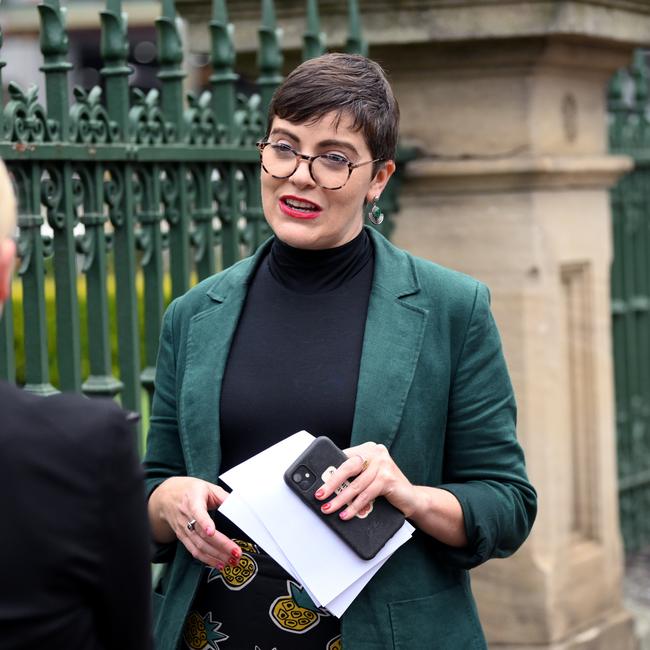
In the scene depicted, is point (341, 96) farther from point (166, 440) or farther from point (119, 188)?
point (119, 188)

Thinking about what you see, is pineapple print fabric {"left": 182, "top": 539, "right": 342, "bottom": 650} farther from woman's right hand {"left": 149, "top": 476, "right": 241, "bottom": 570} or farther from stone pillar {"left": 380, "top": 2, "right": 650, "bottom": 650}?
stone pillar {"left": 380, "top": 2, "right": 650, "bottom": 650}

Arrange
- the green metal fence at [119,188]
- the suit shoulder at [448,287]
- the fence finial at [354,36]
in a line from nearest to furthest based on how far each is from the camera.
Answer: the suit shoulder at [448,287], the green metal fence at [119,188], the fence finial at [354,36]

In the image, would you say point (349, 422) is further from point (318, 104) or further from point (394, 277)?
point (318, 104)

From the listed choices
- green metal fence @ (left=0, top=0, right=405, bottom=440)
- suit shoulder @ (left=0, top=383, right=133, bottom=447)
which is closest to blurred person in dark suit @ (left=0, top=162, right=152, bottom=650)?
suit shoulder @ (left=0, top=383, right=133, bottom=447)

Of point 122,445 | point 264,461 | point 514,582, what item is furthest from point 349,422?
point 514,582

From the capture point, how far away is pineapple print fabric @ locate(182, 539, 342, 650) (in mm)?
2506

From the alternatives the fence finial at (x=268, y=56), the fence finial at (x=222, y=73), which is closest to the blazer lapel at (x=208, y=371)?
the fence finial at (x=222, y=73)

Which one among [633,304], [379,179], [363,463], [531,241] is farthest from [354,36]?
[633,304]

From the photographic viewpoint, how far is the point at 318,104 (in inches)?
101

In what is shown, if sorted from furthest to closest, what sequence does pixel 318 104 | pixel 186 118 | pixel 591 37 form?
pixel 591 37 < pixel 186 118 < pixel 318 104

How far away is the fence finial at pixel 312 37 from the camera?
4.27 m

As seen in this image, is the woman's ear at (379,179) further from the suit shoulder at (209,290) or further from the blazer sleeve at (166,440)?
the blazer sleeve at (166,440)

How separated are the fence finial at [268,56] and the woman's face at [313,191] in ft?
5.14

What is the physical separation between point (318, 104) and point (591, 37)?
6.96 feet
